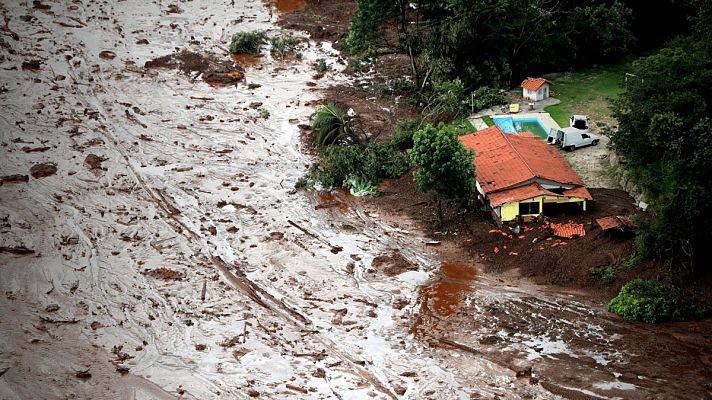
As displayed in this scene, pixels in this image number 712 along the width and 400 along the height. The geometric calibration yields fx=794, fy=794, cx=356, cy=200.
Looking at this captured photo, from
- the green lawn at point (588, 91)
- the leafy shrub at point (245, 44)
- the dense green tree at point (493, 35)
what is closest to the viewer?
the green lawn at point (588, 91)

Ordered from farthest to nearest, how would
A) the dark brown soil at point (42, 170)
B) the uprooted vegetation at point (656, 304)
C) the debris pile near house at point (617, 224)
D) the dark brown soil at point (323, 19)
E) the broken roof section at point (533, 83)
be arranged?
the dark brown soil at point (323, 19) < the broken roof section at point (533, 83) < the dark brown soil at point (42, 170) < the debris pile near house at point (617, 224) < the uprooted vegetation at point (656, 304)

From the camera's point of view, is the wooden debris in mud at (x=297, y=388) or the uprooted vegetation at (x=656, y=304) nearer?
the wooden debris in mud at (x=297, y=388)

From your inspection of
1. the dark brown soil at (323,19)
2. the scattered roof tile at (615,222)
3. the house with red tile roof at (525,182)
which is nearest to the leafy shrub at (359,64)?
the dark brown soil at (323,19)

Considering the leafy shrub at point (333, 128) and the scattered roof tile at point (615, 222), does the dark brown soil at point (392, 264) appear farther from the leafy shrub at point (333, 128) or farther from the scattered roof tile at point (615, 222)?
the leafy shrub at point (333, 128)

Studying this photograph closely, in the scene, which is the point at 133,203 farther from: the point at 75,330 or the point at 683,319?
the point at 683,319

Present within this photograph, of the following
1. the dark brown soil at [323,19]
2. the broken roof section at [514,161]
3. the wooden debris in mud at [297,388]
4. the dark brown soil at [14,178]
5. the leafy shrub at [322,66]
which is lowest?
the wooden debris in mud at [297,388]

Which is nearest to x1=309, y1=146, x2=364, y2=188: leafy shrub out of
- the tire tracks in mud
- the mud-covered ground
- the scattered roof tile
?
the mud-covered ground

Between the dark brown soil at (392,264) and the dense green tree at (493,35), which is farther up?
the dense green tree at (493,35)
